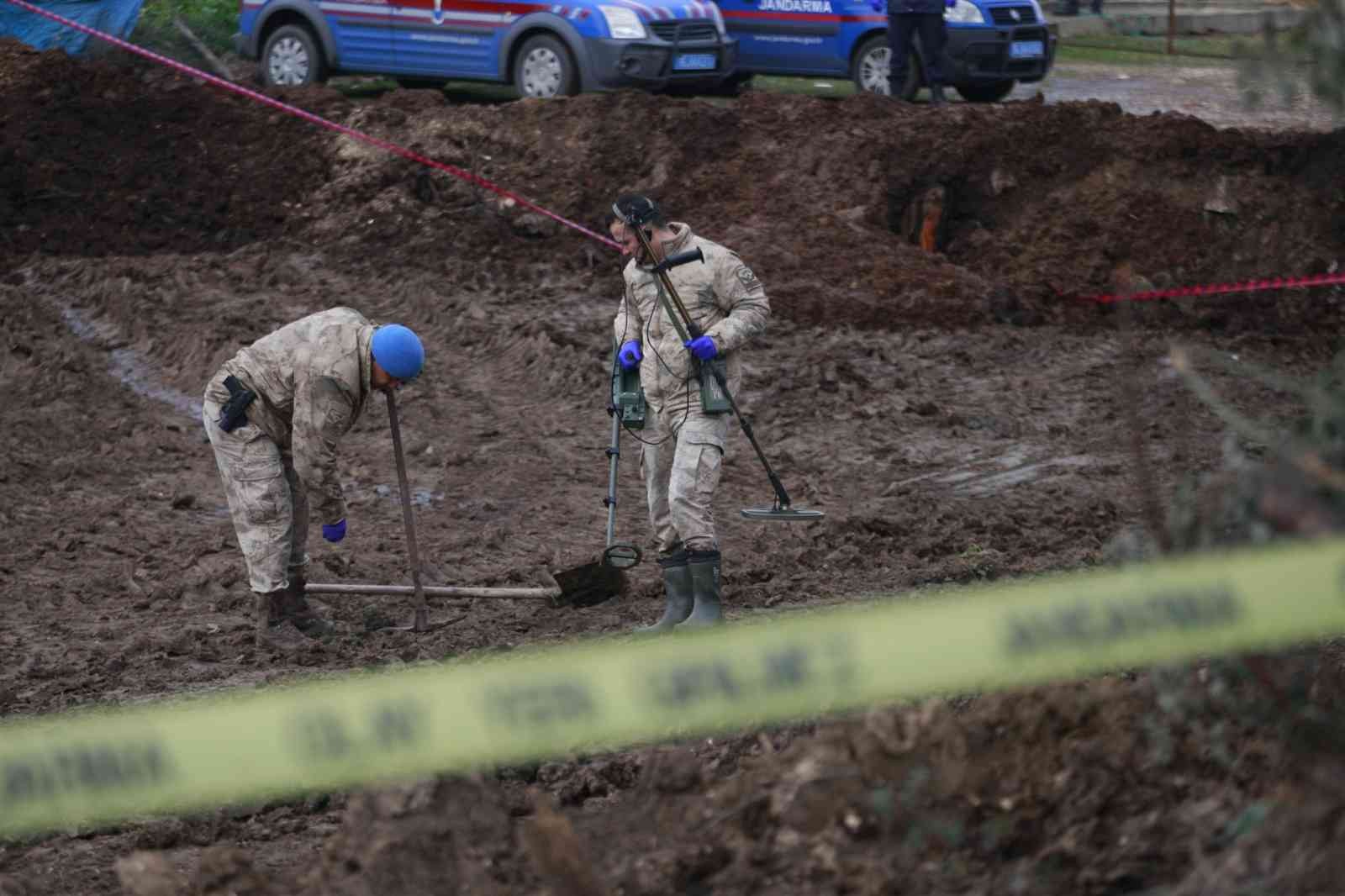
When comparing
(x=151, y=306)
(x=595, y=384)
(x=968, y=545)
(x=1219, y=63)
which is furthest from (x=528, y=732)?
(x=1219, y=63)

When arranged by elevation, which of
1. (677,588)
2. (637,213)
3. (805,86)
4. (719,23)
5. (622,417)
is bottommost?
(677,588)

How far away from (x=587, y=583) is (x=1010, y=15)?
11.2m

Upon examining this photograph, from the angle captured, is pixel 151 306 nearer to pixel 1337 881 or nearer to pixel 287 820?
pixel 287 820

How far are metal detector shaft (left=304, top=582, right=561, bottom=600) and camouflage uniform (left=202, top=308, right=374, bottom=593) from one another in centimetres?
18

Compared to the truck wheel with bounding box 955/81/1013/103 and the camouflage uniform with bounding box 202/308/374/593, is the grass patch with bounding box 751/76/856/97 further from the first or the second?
the camouflage uniform with bounding box 202/308/374/593

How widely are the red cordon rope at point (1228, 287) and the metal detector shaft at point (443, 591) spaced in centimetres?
705

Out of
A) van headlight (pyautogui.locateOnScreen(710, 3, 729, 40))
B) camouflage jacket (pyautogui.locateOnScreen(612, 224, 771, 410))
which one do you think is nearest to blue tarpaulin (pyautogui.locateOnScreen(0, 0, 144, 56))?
van headlight (pyautogui.locateOnScreen(710, 3, 729, 40))

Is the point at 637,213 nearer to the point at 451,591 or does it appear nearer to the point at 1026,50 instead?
the point at 451,591

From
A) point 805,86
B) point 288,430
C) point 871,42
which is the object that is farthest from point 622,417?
point 805,86

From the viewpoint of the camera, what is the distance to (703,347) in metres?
8.25

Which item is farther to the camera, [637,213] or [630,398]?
[630,398]

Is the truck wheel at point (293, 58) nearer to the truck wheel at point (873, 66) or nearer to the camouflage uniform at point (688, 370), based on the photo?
the truck wheel at point (873, 66)

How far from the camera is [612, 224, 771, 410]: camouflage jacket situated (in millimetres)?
8492

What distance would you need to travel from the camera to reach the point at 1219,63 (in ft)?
76.1
